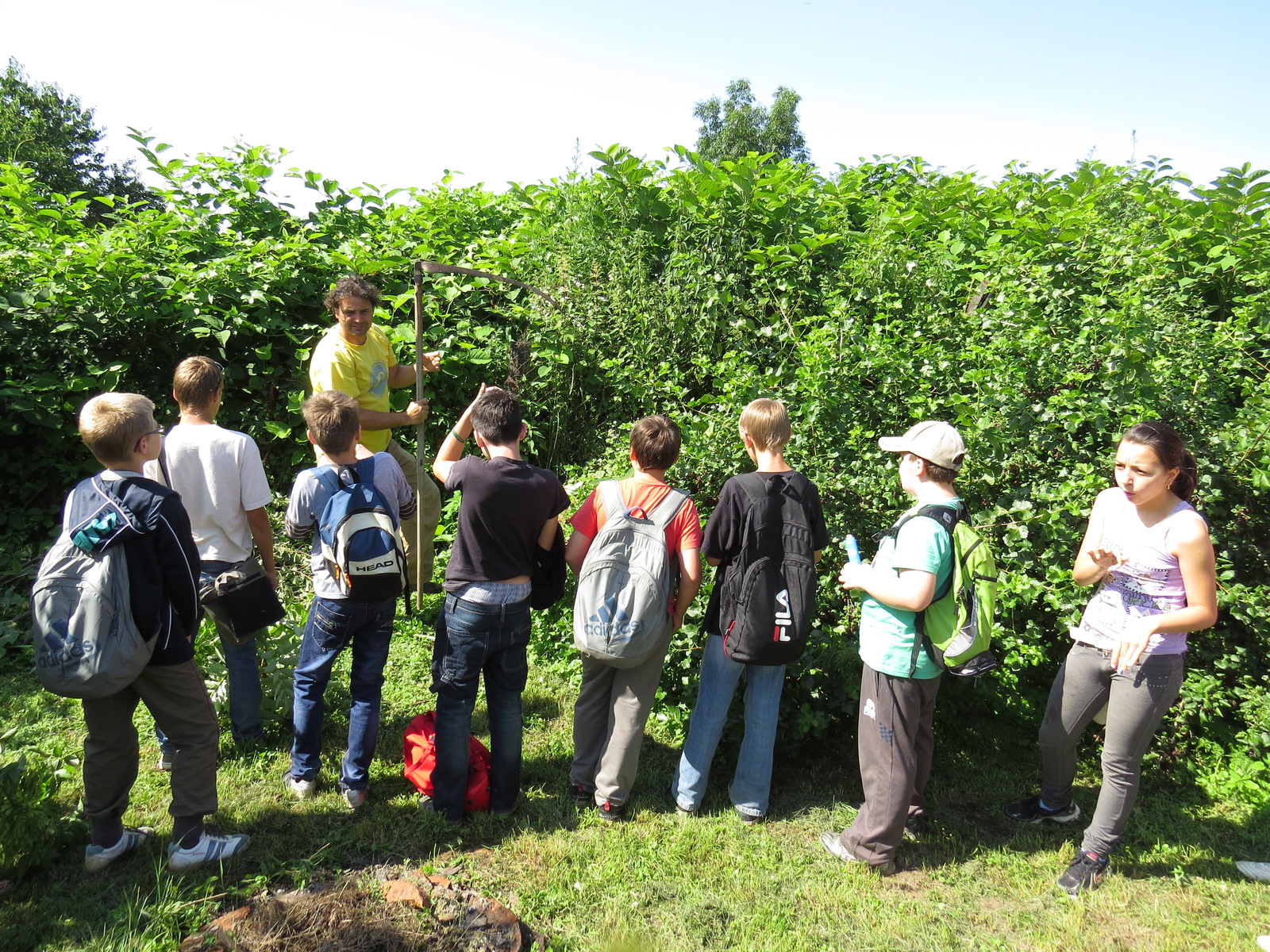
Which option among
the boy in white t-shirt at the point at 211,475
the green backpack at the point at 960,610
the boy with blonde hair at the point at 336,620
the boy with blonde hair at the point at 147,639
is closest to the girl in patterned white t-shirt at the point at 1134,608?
the green backpack at the point at 960,610

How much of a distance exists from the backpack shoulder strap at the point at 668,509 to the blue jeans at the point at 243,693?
200 centimetres

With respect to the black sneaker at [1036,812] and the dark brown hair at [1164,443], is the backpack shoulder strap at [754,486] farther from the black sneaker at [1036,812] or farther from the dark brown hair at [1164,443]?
the black sneaker at [1036,812]

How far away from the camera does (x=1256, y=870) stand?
3273mm

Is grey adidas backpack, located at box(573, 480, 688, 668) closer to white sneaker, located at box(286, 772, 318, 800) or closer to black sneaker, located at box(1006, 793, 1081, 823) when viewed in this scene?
white sneaker, located at box(286, 772, 318, 800)

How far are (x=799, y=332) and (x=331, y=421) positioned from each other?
3551 millimetres

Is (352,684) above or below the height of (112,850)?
above

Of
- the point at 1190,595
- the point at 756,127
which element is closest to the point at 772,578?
the point at 1190,595

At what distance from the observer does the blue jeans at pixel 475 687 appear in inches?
128

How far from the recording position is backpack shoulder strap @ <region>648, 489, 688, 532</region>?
3285 mm

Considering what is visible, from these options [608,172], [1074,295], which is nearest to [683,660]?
[1074,295]

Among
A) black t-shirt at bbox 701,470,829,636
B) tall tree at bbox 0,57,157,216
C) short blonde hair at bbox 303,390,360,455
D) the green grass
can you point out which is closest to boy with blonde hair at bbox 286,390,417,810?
short blonde hair at bbox 303,390,360,455

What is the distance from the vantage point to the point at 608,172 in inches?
247

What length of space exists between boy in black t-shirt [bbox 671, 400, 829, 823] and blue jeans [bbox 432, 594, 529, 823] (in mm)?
802

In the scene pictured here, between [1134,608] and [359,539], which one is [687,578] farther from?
[1134,608]
